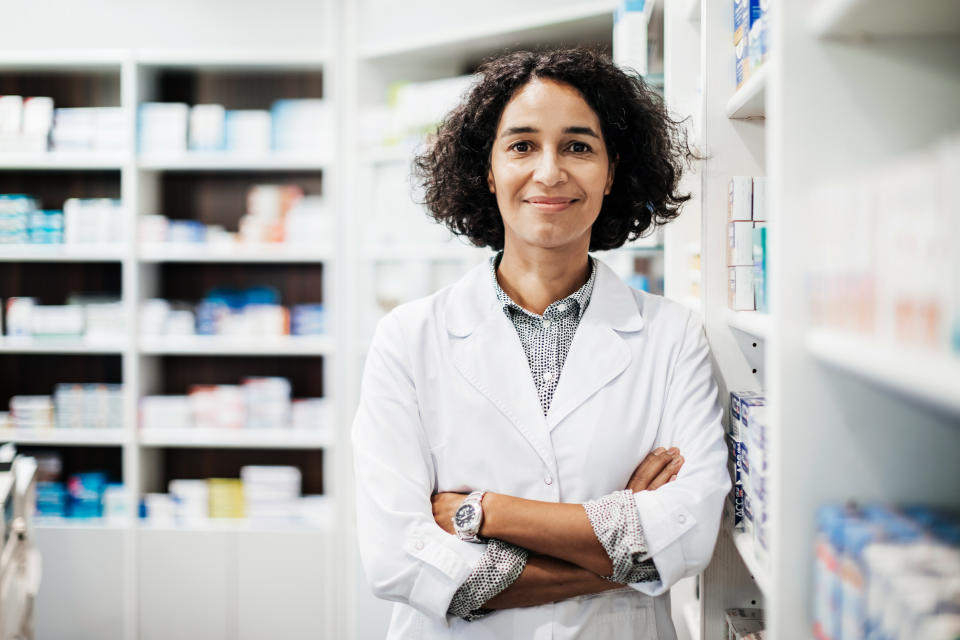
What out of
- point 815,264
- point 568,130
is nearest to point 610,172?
point 568,130

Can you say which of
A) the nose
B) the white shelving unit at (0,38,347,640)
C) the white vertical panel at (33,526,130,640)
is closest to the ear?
the nose

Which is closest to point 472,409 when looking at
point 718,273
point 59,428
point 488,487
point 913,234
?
point 488,487

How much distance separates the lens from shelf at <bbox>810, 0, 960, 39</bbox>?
2.91ft

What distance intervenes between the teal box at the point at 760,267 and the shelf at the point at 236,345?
2336mm

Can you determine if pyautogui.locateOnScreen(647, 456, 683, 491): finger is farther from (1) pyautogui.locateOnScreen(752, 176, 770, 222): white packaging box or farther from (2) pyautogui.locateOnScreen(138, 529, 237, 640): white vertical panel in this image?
(2) pyautogui.locateOnScreen(138, 529, 237, 640): white vertical panel

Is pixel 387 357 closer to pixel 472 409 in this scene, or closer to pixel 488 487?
pixel 472 409

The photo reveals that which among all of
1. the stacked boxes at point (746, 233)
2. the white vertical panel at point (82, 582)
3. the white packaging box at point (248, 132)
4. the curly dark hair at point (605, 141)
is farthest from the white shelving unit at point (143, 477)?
the stacked boxes at point (746, 233)

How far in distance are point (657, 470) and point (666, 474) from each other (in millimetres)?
21

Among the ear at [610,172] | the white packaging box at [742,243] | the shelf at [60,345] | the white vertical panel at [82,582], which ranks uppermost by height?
the ear at [610,172]

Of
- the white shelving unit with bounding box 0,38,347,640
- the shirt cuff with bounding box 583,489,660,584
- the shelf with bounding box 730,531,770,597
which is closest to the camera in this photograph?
the shelf with bounding box 730,531,770,597

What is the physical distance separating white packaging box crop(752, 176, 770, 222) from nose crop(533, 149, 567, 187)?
408 mm

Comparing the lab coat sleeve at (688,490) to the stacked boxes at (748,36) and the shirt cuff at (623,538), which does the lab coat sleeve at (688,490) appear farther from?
the stacked boxes at (748,36)

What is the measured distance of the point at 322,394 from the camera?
3.99 m

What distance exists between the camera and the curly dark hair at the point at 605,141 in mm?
1675
